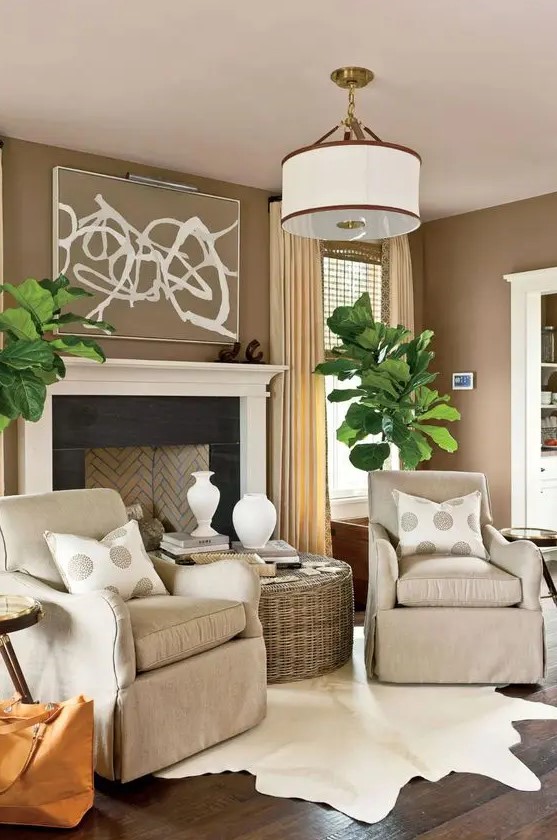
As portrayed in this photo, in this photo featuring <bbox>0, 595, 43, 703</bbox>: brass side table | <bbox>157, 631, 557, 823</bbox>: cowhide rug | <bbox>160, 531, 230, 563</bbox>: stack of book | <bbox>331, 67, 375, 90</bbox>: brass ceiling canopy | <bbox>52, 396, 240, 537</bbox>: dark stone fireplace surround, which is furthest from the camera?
<bbox>52, 396, 240, 537</bbox>: dark stone fireplace surround

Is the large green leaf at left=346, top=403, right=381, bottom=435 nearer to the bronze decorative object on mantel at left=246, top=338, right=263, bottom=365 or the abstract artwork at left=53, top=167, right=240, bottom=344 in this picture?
the bronze decorative object on mantel at left=246, top=338, right=263, bottom=365

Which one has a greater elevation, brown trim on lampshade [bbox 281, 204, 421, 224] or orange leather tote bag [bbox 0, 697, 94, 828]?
brown trim on lampshade [bbox 281, 204, 421, 224]

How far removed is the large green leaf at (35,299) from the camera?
3.80 metres

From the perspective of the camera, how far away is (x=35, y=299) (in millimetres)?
3826

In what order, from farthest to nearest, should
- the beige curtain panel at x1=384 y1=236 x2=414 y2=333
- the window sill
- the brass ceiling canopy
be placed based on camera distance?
the beige curtain panel at x1=384 y1=236 x2=414 y2=333 < the window sill < the brass ceiling canopy

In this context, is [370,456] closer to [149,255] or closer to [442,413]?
[442,413]

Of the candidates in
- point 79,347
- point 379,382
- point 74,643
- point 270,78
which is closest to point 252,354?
point 379,382

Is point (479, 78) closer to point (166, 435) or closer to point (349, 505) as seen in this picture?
point (166, 435)

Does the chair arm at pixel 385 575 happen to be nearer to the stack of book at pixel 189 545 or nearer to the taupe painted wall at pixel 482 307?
the stack of book at pixel 189 545

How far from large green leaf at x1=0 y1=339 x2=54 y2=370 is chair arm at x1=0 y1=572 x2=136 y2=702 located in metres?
0.96

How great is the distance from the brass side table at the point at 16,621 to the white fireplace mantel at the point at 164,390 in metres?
1.63

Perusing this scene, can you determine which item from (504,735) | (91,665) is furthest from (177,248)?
(504,735)

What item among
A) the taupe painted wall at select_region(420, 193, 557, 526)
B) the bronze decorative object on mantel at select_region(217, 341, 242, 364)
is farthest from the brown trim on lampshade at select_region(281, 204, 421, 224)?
the taupe painted wall at select_region(420, 193, 557, 526)

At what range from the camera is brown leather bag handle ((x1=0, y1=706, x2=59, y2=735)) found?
2541 mm
